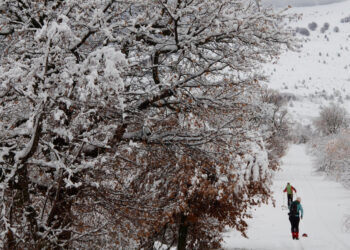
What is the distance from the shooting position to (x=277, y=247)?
13.6 meters

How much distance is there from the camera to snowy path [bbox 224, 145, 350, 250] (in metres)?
14.3

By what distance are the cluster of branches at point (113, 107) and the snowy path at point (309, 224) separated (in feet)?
24.1

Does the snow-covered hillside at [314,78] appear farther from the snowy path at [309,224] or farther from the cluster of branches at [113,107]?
the cluster of branches at [113,107]

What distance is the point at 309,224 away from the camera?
1881 cm

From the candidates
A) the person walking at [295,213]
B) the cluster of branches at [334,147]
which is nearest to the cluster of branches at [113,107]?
the person walking at [295,213]

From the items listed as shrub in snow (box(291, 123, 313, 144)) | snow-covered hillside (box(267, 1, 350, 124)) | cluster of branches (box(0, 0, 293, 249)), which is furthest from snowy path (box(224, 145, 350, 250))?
snow-covered hillside (box(267, 1, 350, 124))

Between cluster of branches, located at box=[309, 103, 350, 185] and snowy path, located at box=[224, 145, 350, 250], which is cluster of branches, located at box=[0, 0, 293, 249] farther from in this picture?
cluster of branches, located at box=[309, 103, 350, 185]

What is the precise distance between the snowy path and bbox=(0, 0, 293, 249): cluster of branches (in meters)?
7.34

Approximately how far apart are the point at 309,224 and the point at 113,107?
15896 mm

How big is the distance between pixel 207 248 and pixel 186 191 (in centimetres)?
388

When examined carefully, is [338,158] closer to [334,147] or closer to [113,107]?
[334,147]

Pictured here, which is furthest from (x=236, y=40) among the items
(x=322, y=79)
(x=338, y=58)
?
(x=338, y=58)

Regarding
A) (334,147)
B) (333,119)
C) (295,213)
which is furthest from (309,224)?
(333,119)

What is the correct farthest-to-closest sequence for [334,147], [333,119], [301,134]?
[301,134] → [333,119] → [334,147]
